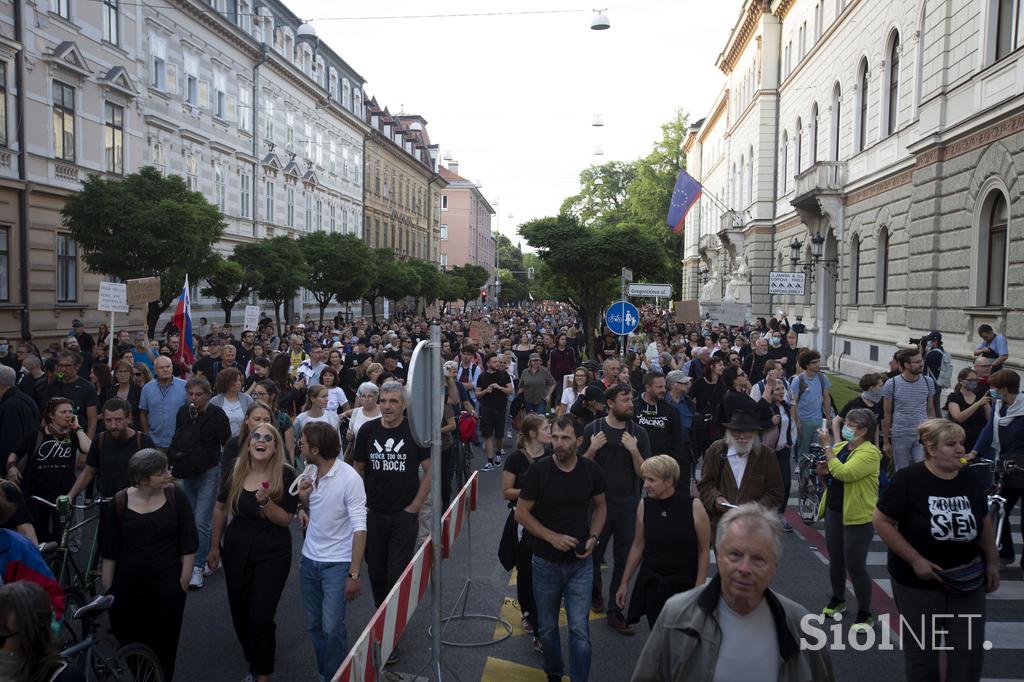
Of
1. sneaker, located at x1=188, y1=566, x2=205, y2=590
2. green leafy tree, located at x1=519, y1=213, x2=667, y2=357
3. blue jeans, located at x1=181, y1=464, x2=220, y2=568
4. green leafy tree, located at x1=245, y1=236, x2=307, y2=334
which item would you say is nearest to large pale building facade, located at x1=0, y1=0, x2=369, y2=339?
green leafy tree, located at x1=245, y1=236, x2=307, y2=334

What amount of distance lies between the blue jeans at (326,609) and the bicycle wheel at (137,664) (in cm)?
94

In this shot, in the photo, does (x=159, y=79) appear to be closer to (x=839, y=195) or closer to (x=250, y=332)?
(x=250, y=332)

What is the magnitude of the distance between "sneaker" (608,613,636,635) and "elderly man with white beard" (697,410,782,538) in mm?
1022

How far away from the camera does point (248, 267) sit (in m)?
29.7

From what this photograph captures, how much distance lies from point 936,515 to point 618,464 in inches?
100.0

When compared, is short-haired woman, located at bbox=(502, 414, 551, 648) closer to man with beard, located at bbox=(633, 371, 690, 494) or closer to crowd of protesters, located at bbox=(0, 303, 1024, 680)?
crowd of protesters, located at bbox=(0, 303, 1024, 680)

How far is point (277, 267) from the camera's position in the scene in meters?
29.5

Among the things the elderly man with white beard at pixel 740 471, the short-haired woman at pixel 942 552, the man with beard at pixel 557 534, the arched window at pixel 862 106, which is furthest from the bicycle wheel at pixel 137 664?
the arched window at pixel 862 106

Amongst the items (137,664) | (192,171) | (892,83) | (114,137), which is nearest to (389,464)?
(137,664)

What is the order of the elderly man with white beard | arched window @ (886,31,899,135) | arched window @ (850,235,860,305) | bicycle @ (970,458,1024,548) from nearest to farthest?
the elderly man with white beard < bicycle @ (970,458,1024,548) < arched window @ (886,31,899,135) < arched window @ (850,235,860,305)

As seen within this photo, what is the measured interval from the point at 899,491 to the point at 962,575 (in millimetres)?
542

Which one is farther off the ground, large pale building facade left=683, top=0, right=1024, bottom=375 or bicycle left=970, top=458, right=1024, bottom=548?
large pale building facade left=683, top=0, right=1024, bottom=375

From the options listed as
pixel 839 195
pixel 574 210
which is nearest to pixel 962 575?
pixel 839 195

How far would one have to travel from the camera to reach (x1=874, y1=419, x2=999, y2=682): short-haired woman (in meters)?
4.65
